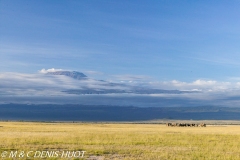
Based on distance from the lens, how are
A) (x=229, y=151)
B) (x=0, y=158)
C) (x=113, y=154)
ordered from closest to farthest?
(x=0, y=158), (x=113, y=154), (x=229, y=151)

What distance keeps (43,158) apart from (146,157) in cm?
612

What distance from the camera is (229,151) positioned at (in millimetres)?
28438

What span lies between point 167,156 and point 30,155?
827cm

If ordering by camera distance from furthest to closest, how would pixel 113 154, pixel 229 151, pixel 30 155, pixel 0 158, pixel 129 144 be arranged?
1. pixel 129 144
2. pixel 229 151
3. pixel 113 154
4. pixel 30 155
5. pixel 0 158

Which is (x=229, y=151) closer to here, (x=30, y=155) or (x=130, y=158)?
(x=130, y=158)

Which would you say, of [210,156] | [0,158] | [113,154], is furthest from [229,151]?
[0,158]

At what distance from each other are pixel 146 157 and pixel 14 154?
7.91 metres

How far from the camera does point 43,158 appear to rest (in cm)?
2214

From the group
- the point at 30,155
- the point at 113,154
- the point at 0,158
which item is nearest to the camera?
the point at 0,158

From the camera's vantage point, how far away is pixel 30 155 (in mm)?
22984

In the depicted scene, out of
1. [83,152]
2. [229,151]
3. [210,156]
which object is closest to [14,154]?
[83,152]

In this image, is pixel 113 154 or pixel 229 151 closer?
pixel 113 154

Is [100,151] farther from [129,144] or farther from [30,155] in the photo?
[129,144]

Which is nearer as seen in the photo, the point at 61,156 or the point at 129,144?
the point at 61,156
